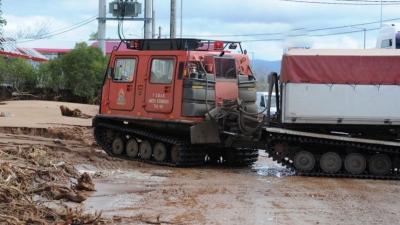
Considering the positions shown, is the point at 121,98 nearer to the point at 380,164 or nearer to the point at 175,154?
the point at 175,154

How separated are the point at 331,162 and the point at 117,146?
5.91 m

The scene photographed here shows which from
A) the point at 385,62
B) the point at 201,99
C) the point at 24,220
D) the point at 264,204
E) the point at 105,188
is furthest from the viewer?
the point at 201,99

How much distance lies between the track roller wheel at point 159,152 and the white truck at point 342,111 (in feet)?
9.76

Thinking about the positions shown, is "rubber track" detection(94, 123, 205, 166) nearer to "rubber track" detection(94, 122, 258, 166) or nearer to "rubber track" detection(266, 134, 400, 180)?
"rubber track" detection(94, 122, 258, 166)

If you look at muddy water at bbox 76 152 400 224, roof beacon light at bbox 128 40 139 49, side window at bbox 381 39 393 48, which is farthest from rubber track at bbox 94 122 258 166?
side window at bbox 381 39 393 48

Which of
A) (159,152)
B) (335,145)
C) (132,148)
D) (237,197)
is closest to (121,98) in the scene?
(132,148)

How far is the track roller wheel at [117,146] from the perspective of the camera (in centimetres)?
2026

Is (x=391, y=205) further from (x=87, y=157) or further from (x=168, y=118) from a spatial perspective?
(x=87, y=157)

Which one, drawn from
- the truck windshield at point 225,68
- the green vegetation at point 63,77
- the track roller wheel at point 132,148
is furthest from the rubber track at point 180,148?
the green vegetation at point 63,77

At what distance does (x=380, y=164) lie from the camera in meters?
17.0

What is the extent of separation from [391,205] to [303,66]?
15.5 feet

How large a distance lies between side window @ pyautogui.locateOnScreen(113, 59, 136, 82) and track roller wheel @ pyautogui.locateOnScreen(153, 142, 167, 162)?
1784 millimetres

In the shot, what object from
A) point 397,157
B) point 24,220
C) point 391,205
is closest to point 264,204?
point 391,205

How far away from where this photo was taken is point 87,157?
19.4 meters
